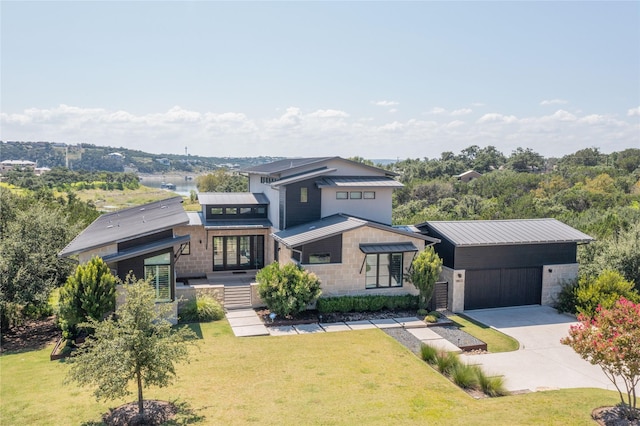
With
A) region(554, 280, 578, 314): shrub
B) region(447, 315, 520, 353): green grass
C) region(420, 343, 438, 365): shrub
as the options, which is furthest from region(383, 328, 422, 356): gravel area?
region(554, 280, 578, 314): shrub

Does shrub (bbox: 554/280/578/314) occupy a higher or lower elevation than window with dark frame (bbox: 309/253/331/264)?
lower

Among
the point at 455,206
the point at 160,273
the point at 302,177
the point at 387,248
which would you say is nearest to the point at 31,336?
the point at 160,273

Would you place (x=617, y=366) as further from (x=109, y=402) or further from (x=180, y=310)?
(x=180, y=310)

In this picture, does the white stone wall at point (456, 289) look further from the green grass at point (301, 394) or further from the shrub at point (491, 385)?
the shrub at point (491, 385)

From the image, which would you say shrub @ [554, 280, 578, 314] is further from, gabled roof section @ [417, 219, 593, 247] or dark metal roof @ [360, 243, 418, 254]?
dark metal roof @ [360, 243, 418, 254]

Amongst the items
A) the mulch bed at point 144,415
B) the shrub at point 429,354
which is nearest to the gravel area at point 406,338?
the shrub at point 429,354

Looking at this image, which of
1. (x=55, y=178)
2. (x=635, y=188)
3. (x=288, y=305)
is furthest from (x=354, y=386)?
(x=55, y=178)

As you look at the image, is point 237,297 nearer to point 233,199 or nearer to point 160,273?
point 160,273
